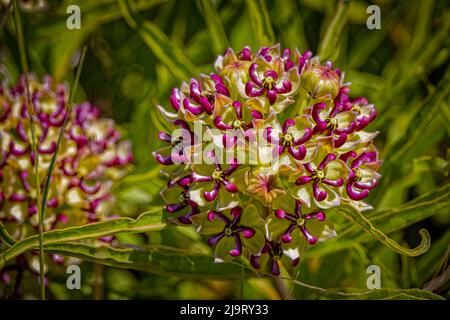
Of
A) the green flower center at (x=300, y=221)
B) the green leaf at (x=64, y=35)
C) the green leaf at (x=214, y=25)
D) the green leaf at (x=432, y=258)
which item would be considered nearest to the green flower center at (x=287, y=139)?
the green flower center at (x=300, y=221)

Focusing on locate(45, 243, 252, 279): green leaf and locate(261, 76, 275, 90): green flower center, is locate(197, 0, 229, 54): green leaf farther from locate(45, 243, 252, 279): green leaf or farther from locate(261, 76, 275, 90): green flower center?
locate(45, 243, 252, 279): green leaf

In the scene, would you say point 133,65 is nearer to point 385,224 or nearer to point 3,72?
point 3,72

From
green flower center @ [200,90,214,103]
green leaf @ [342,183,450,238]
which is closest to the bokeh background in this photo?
green leaf @ [342,183,450,238]

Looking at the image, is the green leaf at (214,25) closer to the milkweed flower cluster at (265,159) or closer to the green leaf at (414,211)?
the milkweed flower cluster at (265,159)

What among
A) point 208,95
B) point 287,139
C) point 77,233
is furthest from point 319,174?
point 77,233

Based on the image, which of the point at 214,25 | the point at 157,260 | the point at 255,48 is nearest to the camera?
the point at 157,260

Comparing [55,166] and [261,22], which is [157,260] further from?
[261,22]
